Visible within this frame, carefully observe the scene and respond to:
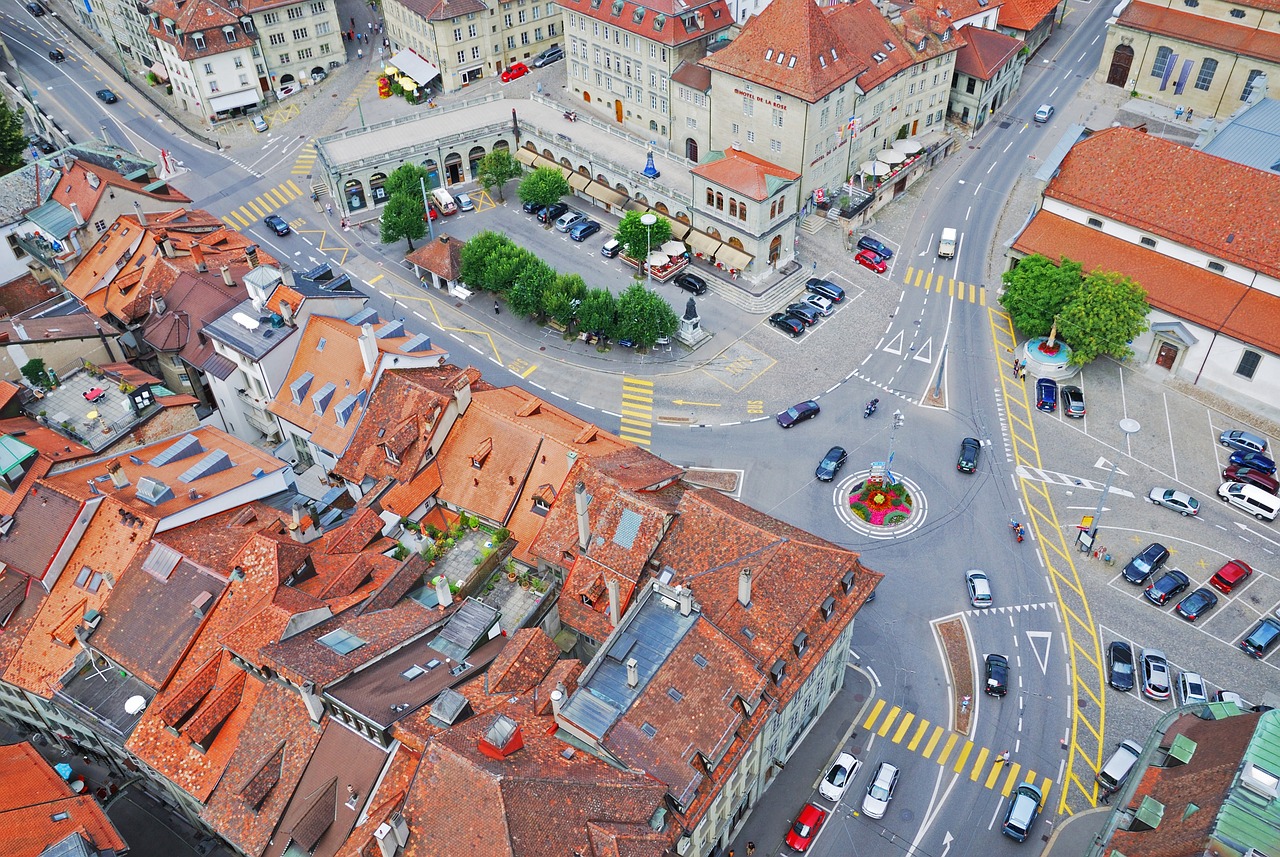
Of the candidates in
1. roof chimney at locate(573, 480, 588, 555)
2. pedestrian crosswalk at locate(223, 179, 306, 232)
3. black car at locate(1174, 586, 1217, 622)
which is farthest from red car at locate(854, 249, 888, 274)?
pedestrian crosswalk at locate(223, 179, 306, 232)

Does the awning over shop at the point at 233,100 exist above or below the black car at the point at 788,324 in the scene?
above

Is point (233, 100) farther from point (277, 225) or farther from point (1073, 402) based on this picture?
point (1073, 402)

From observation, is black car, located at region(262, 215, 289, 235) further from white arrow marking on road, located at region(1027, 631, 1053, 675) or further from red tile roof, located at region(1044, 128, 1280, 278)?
white arrow marking on road, located at region(1027, 631, 1053, 675)

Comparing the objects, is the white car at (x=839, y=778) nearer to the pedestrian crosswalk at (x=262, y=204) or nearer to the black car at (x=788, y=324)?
the black car at (x=788, y=324)

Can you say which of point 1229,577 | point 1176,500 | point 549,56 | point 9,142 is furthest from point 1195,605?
point 9,142

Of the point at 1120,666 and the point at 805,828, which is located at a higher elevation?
the point at 1120,666

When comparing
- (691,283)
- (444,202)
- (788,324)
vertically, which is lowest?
(788,324)

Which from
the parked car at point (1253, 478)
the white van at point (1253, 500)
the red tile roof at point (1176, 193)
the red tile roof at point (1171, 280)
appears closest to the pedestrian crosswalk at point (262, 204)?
the red tile roof at point (1171, 280)
